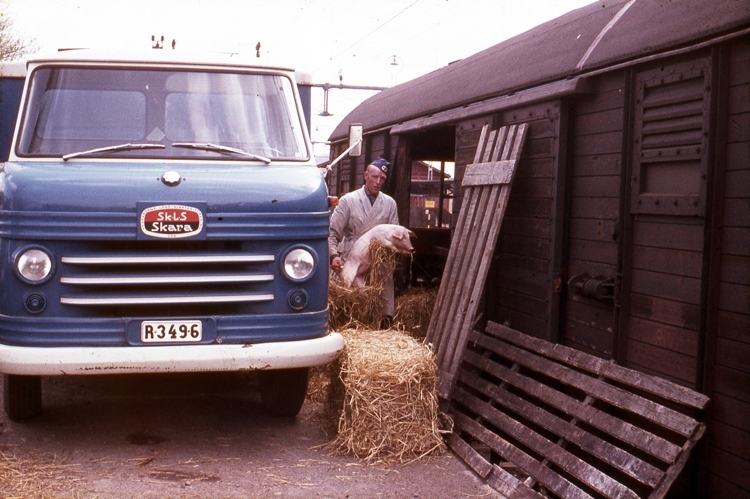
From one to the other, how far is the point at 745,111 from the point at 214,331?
3.15 meters

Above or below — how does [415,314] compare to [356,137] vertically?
below

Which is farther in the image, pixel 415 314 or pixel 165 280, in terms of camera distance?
pixel 415 314

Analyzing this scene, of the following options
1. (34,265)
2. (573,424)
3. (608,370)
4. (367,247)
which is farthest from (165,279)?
(608,370)

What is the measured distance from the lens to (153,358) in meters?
4.77

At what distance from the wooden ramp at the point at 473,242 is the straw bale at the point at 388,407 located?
1.89 ft

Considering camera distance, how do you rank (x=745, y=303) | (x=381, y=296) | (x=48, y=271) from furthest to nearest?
1. (x=381, y=296)
2. (x=48, y=271)
3. (x=745, y=303)

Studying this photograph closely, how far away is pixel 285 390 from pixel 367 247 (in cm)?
147

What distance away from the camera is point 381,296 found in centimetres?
688

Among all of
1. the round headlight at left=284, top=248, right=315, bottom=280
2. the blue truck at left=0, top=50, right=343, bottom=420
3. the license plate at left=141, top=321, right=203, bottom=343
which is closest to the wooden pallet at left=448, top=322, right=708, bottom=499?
the blue truck at left=0, top=50, right=343, bottom=420

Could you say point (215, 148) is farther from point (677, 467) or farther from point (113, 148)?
point (677, 467)

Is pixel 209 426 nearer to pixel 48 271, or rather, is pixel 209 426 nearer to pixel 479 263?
pixel 48 271

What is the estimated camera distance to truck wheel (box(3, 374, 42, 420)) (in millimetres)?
5613

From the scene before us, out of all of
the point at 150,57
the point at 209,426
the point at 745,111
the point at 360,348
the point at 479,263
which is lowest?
the point at 209,426

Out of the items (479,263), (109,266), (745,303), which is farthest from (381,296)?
(745,303)
